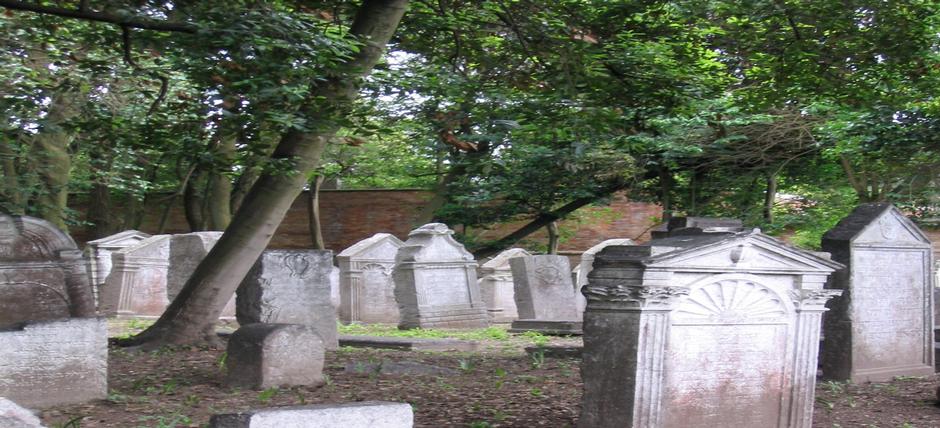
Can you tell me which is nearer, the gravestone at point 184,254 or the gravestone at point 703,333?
the gravestone at point 703,333

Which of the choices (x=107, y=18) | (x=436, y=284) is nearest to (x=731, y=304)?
(x=107, y=18)

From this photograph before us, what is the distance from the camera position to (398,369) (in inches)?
360

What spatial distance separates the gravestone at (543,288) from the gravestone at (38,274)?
8.11 metres

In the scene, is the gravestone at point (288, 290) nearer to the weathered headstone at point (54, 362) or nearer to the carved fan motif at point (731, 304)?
the weathered headstone at point (54, 362)

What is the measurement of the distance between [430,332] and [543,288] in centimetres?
257

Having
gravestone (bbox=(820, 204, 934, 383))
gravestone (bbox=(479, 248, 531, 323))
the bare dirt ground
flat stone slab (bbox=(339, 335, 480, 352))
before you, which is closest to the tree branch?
the bare dirt ground

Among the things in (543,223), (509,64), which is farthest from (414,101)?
(543,223)

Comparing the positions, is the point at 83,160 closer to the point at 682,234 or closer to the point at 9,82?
the point at 9,82

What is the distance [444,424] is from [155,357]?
166 inches

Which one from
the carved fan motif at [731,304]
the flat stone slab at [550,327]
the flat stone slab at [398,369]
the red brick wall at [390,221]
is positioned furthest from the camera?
the red brick wall at [390,221]

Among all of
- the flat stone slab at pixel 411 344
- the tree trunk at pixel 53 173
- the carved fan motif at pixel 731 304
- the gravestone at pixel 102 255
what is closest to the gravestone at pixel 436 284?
the flat stone slab at pixel 411 344

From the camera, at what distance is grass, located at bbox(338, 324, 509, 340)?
14289 mm

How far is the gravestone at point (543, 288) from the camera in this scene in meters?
16.5

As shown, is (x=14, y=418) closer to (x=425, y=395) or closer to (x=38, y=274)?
(x=425, y=395)
